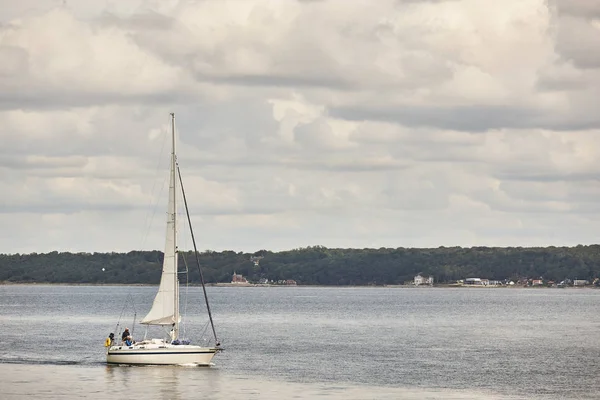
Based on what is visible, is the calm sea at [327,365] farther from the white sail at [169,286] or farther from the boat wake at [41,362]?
the white sail at [169,286]

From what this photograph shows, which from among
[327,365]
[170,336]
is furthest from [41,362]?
[327,365]

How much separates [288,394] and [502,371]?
24977 millimetres

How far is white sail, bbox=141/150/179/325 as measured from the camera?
8612 centimetres

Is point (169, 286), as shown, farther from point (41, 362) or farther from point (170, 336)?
point (41, 362)

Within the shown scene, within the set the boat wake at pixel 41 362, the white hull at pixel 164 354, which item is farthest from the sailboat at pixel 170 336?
the boat wake at pixel 41 362

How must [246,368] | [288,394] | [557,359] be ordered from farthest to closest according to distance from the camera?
[557,359] < [246,368] < [288,394]

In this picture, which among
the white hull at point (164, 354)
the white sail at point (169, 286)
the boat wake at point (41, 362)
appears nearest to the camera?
the white hull at point (164, 354)

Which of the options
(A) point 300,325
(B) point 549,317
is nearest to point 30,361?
(A) point 300,325

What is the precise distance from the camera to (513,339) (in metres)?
132

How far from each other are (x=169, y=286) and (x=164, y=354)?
5.34 metres

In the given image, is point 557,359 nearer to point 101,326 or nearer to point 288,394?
point 288,394

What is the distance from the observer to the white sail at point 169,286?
86125mm

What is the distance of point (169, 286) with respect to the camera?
284 feet

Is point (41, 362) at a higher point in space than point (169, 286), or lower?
lower
